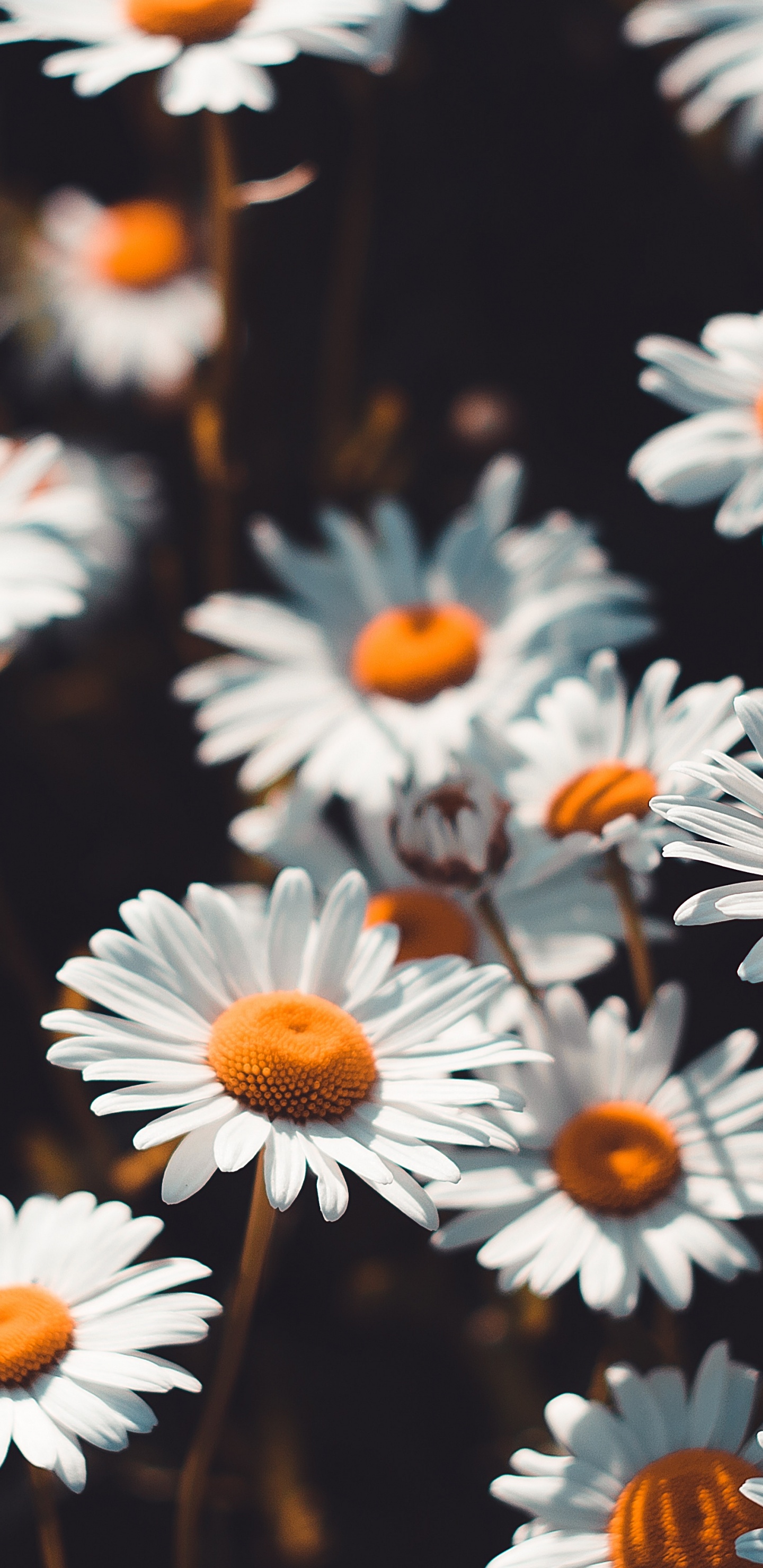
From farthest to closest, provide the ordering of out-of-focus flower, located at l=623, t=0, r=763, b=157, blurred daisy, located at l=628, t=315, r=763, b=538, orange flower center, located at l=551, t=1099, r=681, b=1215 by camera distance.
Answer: out-of-focus flower, located at l=623, t=0, r=763, b=157 → blurred daisy, located at l=628, t=315, r=763, b=538 → orange flower center, located at l=551, t=1099, r=681, b=1215

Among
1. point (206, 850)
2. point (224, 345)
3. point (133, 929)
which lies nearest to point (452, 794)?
point (133, 929)

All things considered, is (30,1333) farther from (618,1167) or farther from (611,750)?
(611,750)

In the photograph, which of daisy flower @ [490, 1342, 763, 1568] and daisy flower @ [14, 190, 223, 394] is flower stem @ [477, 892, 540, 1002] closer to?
daisy flower @ [490, 1342, 763, 1568]

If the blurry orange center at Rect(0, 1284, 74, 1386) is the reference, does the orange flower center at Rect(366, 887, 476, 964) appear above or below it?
above

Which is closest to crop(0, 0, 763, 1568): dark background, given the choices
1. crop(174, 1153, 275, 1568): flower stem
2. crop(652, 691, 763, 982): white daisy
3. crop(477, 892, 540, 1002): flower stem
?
crop(174, 1153, 275, 1568): flower stem

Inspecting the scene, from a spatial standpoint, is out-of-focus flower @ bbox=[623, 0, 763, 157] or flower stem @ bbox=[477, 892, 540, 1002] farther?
out-of-focus flower @ bbox=[623, 0, 763, 157]

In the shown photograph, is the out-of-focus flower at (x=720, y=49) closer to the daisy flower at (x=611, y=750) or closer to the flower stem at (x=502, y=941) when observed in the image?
the daisy flower at (x=611, y=750)
